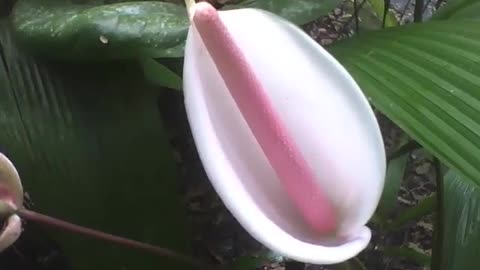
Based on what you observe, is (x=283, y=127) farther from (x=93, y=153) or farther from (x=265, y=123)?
(x=93, y=153)

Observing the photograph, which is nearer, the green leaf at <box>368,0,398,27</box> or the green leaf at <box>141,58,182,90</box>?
the green leaf at <box>141,58,182,90</box>

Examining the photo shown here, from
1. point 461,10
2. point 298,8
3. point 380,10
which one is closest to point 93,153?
point 298,8

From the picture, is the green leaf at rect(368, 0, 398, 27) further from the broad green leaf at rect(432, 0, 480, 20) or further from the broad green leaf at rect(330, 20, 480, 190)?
the broad green leaf at rect(330, 20, 480, 190)

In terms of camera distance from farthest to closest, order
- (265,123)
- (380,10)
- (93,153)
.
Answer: (380,10), (93,153), (265,123)

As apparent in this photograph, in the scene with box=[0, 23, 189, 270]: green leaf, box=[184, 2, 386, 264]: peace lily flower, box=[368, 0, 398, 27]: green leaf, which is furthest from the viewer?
box=[368, 0, 398, 27]: green leaf

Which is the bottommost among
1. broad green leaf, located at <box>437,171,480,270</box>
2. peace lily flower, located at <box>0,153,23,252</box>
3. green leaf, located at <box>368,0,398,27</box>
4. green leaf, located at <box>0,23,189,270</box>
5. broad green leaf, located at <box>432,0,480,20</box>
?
green leaf, located at <box>368,0,398,27</box>

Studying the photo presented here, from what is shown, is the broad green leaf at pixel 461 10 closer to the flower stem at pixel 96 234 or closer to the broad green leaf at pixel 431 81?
the broad green leaf at pixel 431 81

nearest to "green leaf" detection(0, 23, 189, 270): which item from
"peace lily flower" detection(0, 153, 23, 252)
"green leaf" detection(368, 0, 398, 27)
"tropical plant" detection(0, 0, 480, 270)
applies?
"tropical plant" detection(0, 0, 480, 270)
